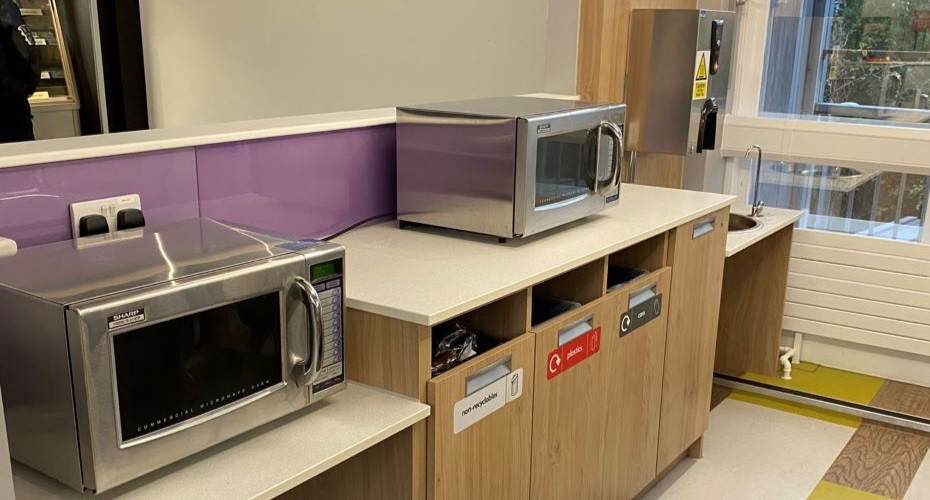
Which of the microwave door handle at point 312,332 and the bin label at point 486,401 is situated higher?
the microwave door handle at point 312,332

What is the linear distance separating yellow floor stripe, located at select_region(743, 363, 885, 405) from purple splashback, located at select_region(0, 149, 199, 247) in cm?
266

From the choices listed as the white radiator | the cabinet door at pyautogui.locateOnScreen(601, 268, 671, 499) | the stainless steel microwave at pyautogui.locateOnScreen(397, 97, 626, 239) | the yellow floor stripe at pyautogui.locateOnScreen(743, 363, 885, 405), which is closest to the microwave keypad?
the stainless steel microwave at pyautogui.locateOnScreen(397, 97, 626, 239)

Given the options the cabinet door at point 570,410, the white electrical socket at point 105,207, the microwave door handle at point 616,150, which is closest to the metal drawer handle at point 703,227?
the microwave door handle at point 616,150

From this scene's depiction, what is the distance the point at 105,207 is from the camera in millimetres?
1647

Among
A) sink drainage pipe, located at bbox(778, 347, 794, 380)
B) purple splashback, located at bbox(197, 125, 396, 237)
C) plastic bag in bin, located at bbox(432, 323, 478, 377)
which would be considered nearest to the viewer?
plastic bag in bin, located at bbox(432, 323, 478, 377)

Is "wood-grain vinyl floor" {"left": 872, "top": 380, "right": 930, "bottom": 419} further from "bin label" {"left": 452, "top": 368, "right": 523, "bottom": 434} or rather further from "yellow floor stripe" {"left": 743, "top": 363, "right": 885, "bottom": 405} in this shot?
"bin label" {"left": 452, "top": 368, "right": 523, "bottom": 434}

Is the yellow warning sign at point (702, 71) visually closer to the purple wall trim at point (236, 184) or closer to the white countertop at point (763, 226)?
the white countertop at point (763, 226)

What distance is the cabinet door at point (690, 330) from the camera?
102 inches

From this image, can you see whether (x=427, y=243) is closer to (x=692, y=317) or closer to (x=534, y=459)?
(x=534, y=459)

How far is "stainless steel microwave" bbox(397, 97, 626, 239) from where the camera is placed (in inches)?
80.7

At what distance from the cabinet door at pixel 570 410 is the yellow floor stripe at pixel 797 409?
1.41m

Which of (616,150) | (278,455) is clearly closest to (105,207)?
(278,455)

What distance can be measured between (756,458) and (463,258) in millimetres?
1630

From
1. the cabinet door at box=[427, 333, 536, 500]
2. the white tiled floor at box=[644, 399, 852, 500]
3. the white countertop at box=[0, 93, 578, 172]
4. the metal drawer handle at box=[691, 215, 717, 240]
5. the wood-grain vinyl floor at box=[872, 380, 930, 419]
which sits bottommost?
the white tiled floor at box=[644, 399, 852, 500]
